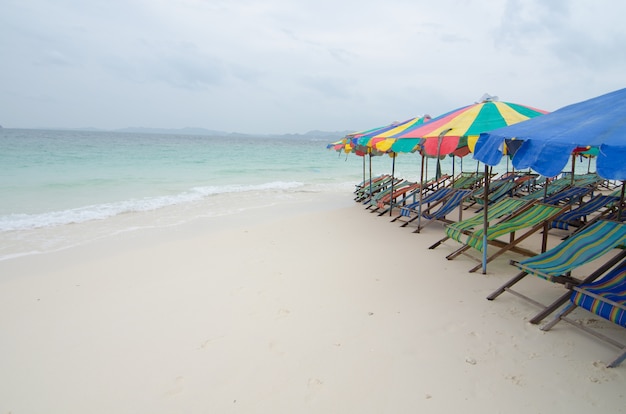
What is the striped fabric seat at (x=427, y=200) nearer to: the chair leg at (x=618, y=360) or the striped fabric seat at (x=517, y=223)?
the striped fabric seat at (x=517, y=223)

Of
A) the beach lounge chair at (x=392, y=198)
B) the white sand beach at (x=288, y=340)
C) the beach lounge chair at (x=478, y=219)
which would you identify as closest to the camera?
the white sand beach at (x=288, y=340)

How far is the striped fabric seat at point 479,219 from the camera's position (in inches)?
181

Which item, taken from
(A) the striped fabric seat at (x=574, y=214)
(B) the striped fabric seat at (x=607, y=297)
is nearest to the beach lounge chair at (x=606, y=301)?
(B) the striped fabric seat at (x=607, y=297)

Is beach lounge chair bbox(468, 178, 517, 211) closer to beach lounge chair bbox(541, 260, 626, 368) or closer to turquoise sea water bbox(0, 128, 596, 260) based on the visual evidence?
turquoise sea water bbox(0, 128, 596, 260)

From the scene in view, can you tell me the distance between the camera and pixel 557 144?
2.22 m

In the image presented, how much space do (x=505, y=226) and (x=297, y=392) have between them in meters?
3.18

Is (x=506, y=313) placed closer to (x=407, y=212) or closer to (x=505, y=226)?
(x=505, y=226)

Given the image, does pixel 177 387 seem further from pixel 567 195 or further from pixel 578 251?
pixel 567 195

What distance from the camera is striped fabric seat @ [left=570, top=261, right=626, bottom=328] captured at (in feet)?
7.93

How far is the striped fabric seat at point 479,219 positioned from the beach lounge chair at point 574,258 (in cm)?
120

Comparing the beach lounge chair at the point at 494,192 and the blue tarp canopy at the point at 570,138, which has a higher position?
the blue tarp canopy at the point at 570,138

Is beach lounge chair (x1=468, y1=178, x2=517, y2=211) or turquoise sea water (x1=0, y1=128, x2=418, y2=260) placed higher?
beach lounge chair (x1=468, y1=178, x2=517, y2=211)

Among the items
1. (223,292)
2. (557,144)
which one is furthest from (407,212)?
(557,144)

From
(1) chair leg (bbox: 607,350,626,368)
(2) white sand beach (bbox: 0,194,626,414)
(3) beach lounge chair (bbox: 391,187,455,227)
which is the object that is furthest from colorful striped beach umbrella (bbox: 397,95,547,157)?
(1) chair leg (bbox: 607,350,626,368)
